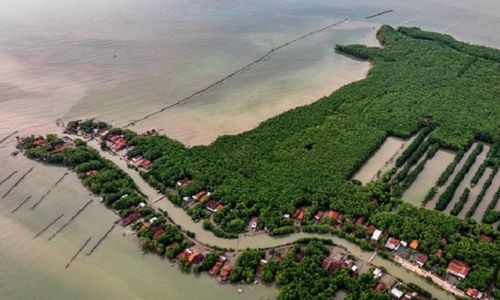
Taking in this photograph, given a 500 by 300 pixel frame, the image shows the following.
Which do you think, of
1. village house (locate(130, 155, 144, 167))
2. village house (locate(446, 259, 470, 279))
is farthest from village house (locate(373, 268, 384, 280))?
village house (locate(130, 155, 144, 167))

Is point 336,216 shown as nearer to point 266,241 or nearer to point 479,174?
point 266,241

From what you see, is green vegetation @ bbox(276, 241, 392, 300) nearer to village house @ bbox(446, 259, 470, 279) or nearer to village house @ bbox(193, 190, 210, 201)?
village house @ bbox(446, 259, 470, 279)

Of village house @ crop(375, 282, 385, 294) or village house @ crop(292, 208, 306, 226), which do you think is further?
village house @ crop(292, 208, 306, 226)

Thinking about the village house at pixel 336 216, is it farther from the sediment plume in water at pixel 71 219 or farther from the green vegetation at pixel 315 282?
the sediment plume in water at pixel 71 219

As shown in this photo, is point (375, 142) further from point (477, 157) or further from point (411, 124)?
point (477, 157)

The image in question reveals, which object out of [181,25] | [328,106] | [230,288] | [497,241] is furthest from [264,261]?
[181,25]

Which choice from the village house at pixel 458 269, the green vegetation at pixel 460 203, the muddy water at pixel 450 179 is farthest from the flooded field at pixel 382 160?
the village house at pixel 458 269

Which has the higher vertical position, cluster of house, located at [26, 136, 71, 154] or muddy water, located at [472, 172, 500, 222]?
cluster of house, located at [26, 136, 71, 154]
